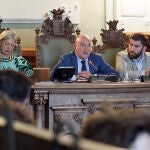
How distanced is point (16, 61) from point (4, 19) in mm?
1714

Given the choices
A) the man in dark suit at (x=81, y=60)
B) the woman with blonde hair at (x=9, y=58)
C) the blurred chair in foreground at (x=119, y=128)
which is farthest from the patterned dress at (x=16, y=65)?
the blurred chair in foreground at (x=119, y=128)

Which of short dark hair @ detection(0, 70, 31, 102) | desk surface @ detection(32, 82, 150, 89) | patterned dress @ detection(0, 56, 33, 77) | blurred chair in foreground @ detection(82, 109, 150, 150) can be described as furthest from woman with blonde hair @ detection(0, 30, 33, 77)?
blurred chair in foreground @ detection(82, 109, 150, 150)

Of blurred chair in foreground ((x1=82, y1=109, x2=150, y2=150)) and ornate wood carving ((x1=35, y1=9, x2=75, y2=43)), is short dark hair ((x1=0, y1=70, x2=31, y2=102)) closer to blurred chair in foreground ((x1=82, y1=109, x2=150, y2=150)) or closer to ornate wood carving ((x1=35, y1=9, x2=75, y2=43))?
blurred chair in foreground ((x1=82, y1=109, x2=150, y2=150))

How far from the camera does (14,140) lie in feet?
2.49

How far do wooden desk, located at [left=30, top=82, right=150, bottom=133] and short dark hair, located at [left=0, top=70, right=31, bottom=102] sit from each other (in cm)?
187

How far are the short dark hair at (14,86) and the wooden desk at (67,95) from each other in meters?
1.87

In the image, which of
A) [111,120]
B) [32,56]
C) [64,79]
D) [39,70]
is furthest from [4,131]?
[32,56]

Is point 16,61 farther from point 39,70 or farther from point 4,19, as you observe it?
point 4,19

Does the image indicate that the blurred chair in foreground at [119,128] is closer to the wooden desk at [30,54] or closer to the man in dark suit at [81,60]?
the man in dark suit at [81,60]

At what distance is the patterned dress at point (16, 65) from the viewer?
3726 mm

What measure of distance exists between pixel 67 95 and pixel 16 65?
76cm

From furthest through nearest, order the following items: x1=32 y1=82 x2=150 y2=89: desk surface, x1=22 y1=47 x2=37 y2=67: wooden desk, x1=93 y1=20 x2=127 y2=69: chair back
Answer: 1. x1=22 y1=47 x2=37 y2=67: wooden desk
2. x1=93 y1=20 x2=127 y2=69: chair back
3. x1=32 y1=82 x2=150 y2=89: desk surface

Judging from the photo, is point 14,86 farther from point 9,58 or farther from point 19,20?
point 19,20

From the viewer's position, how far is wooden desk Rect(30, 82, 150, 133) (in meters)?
3.18
